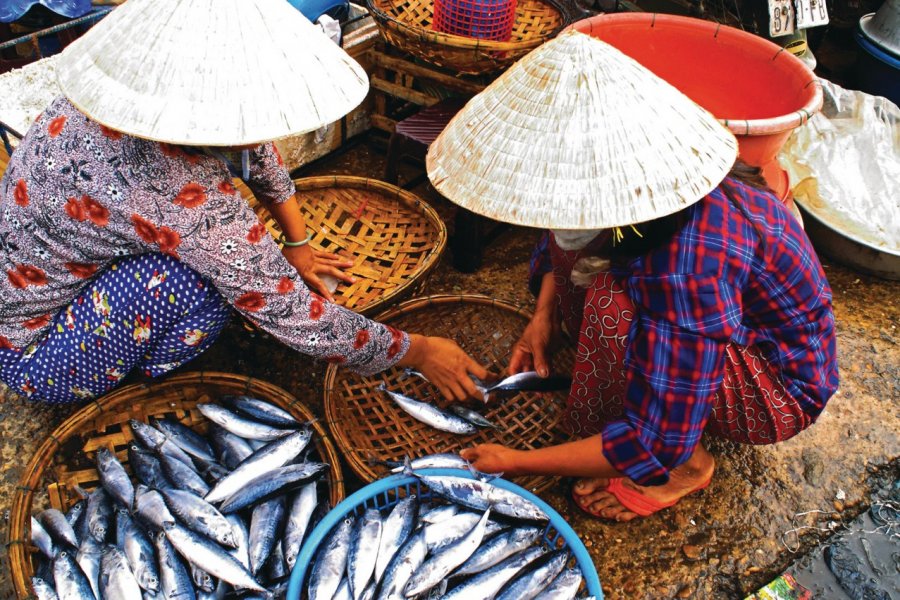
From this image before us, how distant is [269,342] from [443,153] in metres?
1.66

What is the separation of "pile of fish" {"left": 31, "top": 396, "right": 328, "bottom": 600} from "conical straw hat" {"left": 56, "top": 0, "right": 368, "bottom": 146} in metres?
1.18

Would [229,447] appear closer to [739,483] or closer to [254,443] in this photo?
[254,443]

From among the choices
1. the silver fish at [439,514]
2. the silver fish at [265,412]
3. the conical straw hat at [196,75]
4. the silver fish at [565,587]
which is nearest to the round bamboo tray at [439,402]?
the silver fish at [265,412]

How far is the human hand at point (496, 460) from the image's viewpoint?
215 cm

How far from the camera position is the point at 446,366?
2.52 metres

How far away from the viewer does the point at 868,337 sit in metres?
3.30

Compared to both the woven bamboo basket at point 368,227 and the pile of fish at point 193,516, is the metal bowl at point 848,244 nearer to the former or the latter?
the woven bamboo basket at point 368,227

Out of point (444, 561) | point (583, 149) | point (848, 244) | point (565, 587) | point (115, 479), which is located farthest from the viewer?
point (848, 244)

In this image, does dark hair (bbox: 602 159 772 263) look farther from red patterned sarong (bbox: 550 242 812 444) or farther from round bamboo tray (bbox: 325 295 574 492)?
round bamboo tray (bbox: 325 295 574 492)

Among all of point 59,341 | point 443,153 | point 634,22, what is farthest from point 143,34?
point 634,22

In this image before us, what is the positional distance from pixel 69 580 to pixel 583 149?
1.95 m

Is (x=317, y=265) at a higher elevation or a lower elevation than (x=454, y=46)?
lower

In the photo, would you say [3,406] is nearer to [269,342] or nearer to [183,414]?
[183,414]

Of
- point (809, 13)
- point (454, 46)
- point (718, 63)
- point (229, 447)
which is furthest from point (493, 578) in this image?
point (809, 13)
